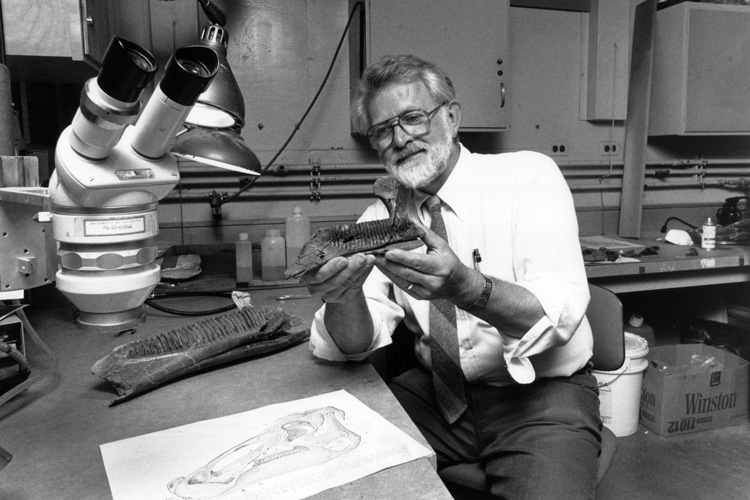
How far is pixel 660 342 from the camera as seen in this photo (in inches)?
123

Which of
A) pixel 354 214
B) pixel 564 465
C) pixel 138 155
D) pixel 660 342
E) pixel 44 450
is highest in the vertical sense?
pixel 138 155

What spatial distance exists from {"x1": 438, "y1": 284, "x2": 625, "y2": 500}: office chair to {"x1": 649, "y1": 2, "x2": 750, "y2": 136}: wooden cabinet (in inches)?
76.9

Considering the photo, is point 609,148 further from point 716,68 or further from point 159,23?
point 159,23

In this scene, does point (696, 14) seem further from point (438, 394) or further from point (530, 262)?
point (438, 394)

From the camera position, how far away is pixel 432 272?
99cm

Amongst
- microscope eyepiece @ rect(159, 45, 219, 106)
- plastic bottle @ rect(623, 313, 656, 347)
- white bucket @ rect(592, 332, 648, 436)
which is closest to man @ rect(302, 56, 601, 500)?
microscope eyepiece @ rect(159, 45, 219, 106)

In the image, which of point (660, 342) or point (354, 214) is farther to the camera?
point (660, 342)

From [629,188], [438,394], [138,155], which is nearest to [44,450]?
[138,155]

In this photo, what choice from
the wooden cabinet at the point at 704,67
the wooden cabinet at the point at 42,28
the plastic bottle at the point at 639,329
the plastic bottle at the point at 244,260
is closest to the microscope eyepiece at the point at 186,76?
the wooden cabinet at the point at 42,28

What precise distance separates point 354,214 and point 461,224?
1.32m

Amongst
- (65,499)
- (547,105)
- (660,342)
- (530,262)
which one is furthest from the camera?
(660,342)

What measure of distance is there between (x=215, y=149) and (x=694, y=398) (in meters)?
2.31

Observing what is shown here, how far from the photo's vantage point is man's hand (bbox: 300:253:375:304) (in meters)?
0.95

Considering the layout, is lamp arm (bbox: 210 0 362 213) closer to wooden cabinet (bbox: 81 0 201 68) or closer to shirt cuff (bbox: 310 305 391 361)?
wooden cabinet (bbox: 81 0 201 68)
